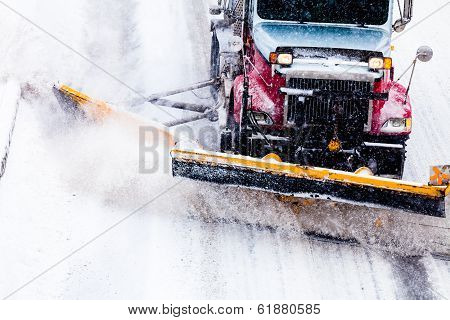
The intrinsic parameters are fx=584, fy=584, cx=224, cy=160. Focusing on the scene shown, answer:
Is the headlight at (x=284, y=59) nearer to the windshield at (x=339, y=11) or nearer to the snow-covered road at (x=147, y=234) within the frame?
the windshield at (x=339, y=11)

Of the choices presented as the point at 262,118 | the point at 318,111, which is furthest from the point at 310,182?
the point at 262,118

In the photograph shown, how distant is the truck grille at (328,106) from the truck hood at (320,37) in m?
0.48

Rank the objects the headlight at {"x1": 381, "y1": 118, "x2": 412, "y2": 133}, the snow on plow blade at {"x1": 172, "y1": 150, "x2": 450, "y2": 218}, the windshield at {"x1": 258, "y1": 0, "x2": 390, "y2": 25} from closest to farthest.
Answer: the snow on plow blade at {"x1": 172, "y1": 150, "x2": 450, "y2": 218}, the headlight at {"x1": 381, "y1": 118, "x2": 412, "y2": 133}, the windshield at {"x1": 258, "y1": 0, "x2": 390, "y2": 25}

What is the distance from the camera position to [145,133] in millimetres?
6980

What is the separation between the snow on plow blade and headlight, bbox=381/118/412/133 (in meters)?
1.09

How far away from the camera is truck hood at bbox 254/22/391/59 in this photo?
679 cm

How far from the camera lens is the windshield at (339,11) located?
7055 millimetres

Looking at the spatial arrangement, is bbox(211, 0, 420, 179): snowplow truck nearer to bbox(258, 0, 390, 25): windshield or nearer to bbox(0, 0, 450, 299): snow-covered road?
bbox(258, 0, 390, 25): windshield

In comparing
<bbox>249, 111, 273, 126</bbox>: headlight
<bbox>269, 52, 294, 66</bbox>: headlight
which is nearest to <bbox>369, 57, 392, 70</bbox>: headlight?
<bbox>269, 52, 294, 66</bbox>: headlight

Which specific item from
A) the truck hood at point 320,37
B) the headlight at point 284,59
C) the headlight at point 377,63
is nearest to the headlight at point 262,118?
the headlight at point 284,59

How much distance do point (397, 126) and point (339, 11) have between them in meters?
1.58

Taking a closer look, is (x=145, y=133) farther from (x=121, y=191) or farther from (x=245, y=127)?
(x=245, y=127)

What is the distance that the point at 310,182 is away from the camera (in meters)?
5.89

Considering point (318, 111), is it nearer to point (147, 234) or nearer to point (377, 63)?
point (377, 63)
